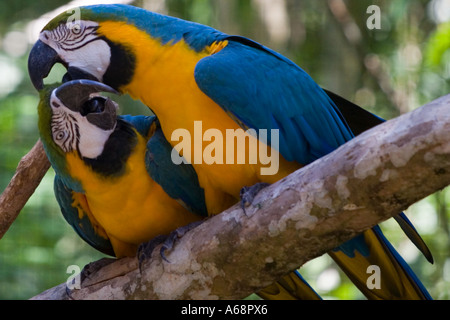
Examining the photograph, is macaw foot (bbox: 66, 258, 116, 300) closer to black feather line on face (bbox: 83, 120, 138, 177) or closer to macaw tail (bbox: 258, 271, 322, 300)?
black feather line on face (bbox: 83, 120, 138, 177)

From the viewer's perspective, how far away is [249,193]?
1713mm

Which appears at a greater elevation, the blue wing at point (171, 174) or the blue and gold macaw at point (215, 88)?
the blue and gold macaw at point (215, 88)

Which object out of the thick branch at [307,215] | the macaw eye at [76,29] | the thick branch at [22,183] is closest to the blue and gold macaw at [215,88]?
the macaw eye at [76,29]

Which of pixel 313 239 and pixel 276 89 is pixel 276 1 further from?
pixel 313 239

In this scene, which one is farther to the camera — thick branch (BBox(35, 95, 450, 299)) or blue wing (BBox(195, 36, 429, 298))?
blue wing (BBox(195, 36, 429, 298))

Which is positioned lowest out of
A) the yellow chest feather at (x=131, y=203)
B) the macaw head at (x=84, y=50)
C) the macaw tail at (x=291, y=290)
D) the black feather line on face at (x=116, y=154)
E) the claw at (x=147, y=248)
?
the macaw tail at (x=291, y=290)

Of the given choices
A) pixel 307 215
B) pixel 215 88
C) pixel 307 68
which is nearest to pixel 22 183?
pixel 215 88

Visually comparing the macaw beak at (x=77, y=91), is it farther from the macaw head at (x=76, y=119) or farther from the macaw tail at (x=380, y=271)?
the macaw tail at (x=380, y=271)

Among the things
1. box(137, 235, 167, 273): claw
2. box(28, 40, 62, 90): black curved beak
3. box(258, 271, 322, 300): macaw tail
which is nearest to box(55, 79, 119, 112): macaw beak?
box(28, 40, 62, 90): black curved beak

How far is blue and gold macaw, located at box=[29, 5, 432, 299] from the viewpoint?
1.83 metres

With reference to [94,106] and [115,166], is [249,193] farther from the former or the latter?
[94,106]

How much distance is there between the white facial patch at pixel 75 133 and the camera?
1.93 meters

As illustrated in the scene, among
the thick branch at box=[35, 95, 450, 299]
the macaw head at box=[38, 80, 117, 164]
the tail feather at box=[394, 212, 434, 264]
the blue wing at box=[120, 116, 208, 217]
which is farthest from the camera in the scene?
the blue wing at box=[120, 116, 208, 217]

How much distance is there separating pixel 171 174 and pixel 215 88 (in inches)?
14.4
